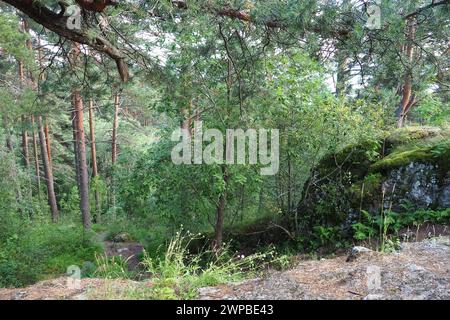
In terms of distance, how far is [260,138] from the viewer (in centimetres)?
641

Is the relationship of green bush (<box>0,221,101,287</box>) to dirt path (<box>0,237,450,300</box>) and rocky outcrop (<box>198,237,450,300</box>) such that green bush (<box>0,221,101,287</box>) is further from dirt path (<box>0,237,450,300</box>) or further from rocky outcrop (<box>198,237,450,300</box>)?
rocky outcrop (<box>198,237,450,300</box>)

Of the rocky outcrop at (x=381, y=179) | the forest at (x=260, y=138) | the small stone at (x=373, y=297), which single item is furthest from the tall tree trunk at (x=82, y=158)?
the small stone at (x=373, y=297)

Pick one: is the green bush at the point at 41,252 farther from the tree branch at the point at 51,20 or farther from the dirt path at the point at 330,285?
the tree branch at the point at 51,20

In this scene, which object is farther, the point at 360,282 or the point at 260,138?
the point at 260,138

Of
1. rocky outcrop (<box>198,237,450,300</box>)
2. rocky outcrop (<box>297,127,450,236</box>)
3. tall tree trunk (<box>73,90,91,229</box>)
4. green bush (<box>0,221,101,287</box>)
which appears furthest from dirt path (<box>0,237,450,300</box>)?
tall tree trunk (<box>73,90,91,229</box>)

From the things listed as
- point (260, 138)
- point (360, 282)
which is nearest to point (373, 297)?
point (360, 282)

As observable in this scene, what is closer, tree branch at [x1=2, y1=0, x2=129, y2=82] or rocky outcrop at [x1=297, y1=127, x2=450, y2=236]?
tree branch at [x1=2, y1=0, x2=129, y2=82]

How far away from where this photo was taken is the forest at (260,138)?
4.00 m

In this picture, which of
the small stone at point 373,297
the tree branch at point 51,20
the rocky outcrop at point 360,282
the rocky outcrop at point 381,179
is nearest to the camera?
the small stone at point 373,297

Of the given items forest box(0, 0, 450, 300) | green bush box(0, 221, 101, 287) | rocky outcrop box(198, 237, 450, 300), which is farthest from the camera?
green bush box(0, 221, 101, 287)

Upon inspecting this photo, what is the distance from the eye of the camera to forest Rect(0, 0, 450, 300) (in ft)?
13.1

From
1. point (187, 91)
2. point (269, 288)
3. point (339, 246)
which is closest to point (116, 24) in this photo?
point (187, 91)

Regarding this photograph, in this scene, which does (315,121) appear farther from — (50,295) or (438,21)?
(50,295)

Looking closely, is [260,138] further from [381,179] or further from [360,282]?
[360,282]
